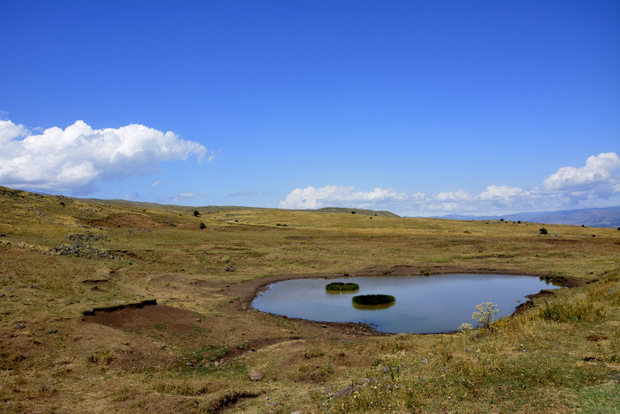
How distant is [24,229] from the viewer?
4988 cm

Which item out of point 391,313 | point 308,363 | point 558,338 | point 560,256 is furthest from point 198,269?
point 560,256

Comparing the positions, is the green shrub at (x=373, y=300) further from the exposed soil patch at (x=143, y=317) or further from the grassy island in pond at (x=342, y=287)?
the exposed soil patch at (x=143, y=317)

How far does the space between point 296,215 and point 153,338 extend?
4282 inches

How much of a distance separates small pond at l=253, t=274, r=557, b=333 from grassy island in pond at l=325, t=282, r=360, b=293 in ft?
2.14

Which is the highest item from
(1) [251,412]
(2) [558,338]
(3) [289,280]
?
(2) [558,338]

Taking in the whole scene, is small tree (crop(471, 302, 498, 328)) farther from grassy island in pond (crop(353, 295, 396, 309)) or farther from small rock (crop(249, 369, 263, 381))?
grassy island in pond (crop(353, 295, 396, 309))

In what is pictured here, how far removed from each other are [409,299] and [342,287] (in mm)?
7122

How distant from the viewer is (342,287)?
36594 mm

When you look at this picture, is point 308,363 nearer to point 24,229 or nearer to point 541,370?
point 541,370

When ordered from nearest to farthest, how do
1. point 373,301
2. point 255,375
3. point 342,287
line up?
point 255,375, point 373,301, point 342,287

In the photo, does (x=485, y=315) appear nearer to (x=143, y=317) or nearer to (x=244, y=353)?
(x=244, y=353)

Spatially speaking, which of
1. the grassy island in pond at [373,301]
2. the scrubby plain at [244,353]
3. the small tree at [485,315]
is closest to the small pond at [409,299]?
the grassy island in pond at [373,301]

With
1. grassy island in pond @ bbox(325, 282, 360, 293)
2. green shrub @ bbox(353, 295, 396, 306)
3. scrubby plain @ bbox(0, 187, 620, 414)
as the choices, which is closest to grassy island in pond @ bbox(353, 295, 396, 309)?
green shrub @ bbox(353, 295, 396, 306)

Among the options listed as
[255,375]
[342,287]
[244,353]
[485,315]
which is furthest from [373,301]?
[255,375]
